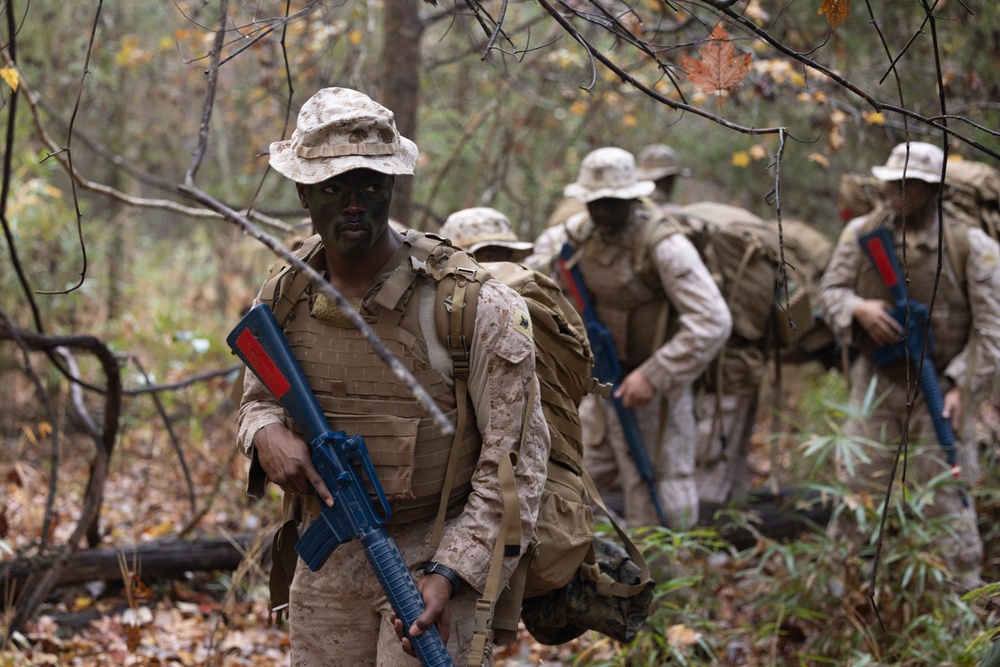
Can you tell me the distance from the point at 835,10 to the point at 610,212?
9.45 feet

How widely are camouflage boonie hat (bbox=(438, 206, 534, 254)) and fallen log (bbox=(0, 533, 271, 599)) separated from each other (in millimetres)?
1657

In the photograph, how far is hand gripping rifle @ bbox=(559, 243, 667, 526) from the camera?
18.0 ft

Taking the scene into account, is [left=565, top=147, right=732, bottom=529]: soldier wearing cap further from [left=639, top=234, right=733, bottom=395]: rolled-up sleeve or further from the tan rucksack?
the tan rucksack

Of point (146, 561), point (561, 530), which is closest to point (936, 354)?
point (561, 530)

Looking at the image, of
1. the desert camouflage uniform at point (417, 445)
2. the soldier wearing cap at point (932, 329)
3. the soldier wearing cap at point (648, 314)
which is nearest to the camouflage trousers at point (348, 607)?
the desert camouflage uniform at point (417, 445)

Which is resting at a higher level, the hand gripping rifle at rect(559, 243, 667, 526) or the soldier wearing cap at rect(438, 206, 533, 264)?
the soldier wearing cap at rect(438, 206, 533, 264)

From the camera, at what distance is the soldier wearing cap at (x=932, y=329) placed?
518 centimetres

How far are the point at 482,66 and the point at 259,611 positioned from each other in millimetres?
6786

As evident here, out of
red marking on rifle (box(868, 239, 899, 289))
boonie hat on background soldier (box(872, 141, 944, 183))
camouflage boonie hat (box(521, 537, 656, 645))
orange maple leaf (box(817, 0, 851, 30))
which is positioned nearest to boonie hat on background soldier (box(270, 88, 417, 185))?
orange maple leaf (box(817, 0, 851, 30))

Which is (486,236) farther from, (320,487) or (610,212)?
(320,487)

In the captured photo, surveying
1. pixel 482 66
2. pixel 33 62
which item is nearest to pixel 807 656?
pixel 482 66

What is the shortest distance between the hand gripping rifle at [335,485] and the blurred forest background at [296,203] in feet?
1.22

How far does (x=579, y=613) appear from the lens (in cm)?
298

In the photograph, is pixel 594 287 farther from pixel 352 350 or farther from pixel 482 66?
pixel 482 66
